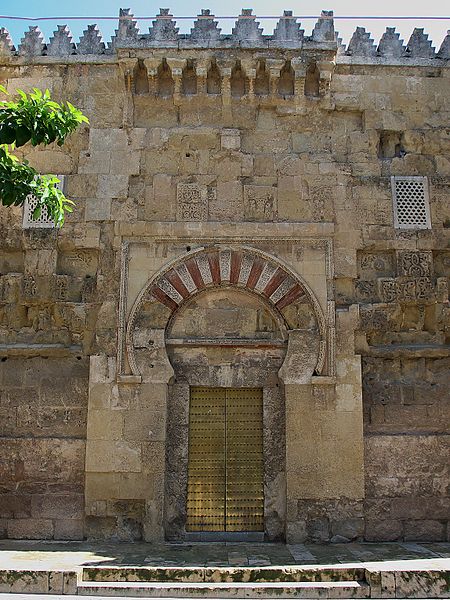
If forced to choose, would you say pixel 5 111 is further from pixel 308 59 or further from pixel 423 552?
pixel 423 552

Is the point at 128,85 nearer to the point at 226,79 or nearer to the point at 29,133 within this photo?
the point at 226,79

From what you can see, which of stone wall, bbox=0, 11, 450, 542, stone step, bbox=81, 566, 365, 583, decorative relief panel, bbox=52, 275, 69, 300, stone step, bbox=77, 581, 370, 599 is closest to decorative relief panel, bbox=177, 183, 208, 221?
stone wall, bbox=0, 11, 450, 542

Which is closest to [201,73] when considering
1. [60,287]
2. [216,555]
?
[60,287]

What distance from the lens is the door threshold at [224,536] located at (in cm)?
875

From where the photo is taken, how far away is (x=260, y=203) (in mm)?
9562

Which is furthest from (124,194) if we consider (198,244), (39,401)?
(39,401)

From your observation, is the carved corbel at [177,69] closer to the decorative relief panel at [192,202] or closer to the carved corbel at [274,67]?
the carved corbel at [274,67]

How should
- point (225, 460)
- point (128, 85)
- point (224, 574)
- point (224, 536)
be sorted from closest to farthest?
point (224, 574) < point (224, 536) < point (225, 460) < point (128, 85)

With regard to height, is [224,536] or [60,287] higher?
[60,287]

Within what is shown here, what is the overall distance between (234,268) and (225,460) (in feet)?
8.37

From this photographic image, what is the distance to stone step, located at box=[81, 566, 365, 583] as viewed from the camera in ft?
22.2

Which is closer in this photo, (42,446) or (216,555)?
(216,555)

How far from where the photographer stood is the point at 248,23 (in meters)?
9.88

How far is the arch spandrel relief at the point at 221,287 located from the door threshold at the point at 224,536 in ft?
7.66
